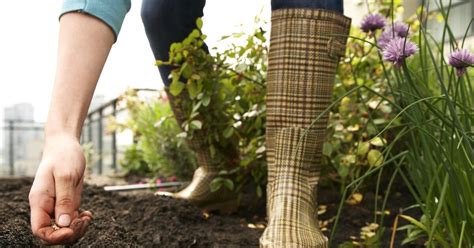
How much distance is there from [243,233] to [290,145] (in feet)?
1.56

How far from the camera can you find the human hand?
88 cm

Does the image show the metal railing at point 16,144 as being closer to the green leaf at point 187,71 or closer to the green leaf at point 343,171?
the green leaf at point 187,71

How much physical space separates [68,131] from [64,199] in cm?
13

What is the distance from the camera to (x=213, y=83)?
6.16ft

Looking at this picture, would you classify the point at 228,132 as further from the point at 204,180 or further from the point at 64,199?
the point at 64,199

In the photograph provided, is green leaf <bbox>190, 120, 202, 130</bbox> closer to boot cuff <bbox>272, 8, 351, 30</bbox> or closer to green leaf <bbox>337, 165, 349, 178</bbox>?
green leaf <bbox>337, 165, 349, 178</bbox>

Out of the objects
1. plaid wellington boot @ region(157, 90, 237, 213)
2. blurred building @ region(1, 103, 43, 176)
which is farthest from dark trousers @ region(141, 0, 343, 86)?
blurred building @ region(1, 103, 43, 176)

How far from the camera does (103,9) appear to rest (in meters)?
1.04

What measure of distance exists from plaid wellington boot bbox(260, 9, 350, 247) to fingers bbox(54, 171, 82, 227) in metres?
0.46

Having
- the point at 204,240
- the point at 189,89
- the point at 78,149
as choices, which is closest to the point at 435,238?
the point at 204,240

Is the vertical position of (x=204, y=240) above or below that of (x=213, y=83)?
below

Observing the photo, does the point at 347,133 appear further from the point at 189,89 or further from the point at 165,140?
the point at 165,140

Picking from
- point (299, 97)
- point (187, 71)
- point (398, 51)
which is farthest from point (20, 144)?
point (398, 51)

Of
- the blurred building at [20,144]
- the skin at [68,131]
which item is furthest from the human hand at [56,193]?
the blurred building at [20,144]
